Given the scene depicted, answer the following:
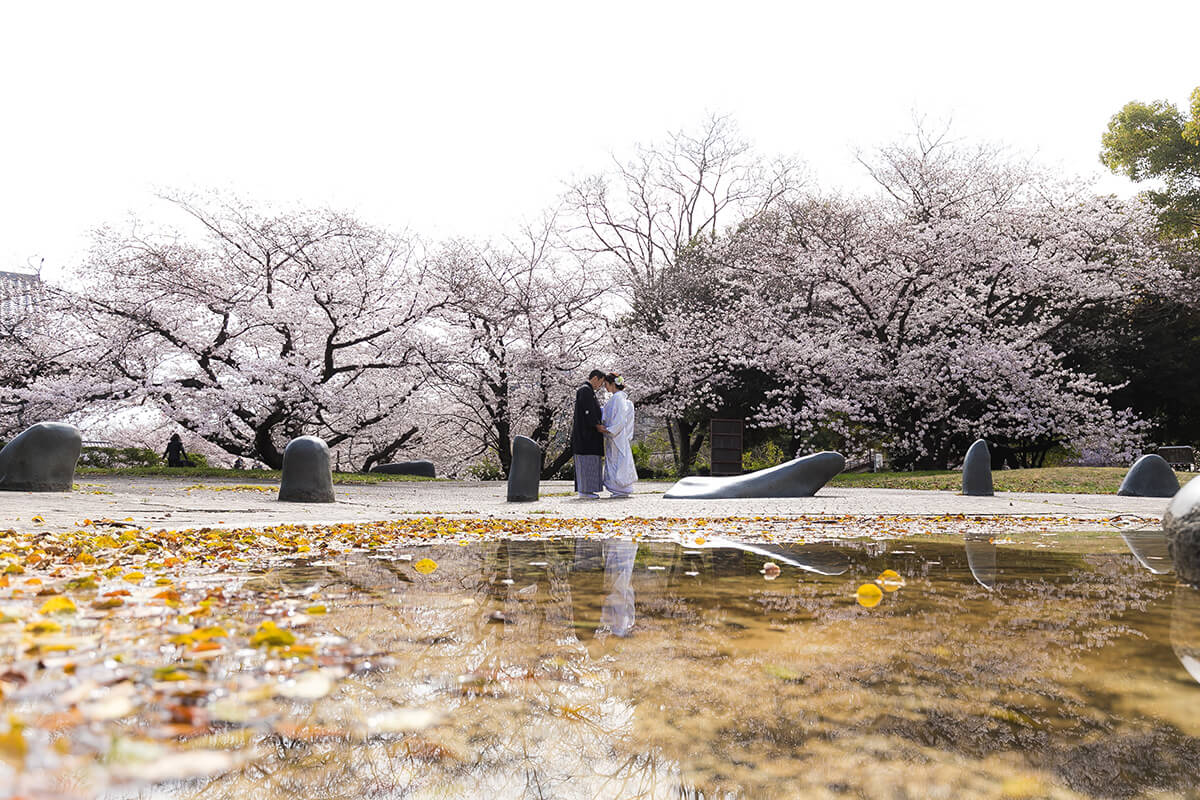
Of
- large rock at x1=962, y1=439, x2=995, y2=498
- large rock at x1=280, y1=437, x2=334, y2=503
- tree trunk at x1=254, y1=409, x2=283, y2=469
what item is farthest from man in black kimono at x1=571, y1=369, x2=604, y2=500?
tree trunk at x1=254, y1=409, x2=283, y2=469

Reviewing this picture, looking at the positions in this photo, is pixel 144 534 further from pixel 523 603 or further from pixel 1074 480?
pixel 1074 480

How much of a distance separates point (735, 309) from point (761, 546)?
20.7 metres

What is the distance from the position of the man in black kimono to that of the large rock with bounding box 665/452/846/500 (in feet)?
4.96

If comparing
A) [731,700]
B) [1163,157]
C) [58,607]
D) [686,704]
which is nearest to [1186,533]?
[731,700]

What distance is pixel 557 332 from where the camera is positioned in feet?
79.7

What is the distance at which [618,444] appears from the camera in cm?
1282

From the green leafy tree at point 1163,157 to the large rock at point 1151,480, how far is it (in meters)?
18.1

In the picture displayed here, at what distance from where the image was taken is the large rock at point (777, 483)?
36.8 ft

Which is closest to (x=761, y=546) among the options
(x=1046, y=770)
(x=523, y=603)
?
(x=523, y=603)

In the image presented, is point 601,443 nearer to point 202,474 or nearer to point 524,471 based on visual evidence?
point 524,471

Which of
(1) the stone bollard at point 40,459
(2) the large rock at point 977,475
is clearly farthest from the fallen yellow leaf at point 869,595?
(2) the large rock at point 977,475

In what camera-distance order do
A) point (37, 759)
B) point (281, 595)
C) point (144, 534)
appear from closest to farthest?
point (37, 759), point (281, 595), point (144, 534)

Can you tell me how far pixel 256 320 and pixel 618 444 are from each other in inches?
470

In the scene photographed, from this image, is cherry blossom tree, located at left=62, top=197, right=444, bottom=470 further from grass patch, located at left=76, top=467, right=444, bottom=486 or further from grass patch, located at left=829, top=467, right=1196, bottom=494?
grass patch, located at left=829, top=467, right=1196, bottom=494
